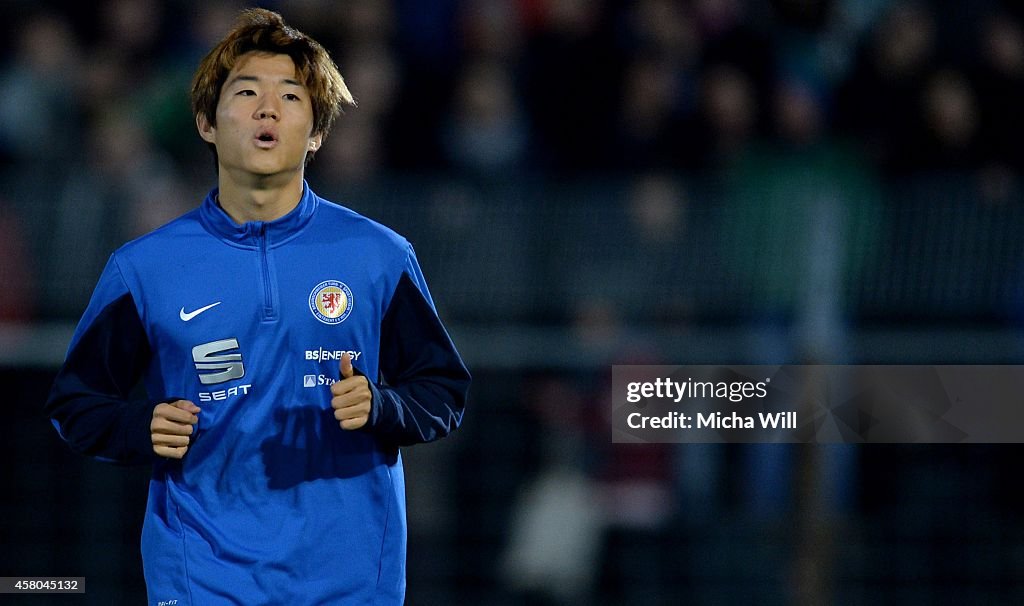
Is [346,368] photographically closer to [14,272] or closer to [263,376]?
[263,376]

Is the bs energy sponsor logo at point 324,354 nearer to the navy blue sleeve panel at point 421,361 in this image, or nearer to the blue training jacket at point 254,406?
the blue training jacket at point 254,406

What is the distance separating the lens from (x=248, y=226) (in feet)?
13.3

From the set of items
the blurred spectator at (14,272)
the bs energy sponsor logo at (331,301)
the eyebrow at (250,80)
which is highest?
the blurred spectator at (14,272)

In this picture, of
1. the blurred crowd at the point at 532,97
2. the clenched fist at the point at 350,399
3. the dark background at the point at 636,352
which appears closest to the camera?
the clenched fist at the point at 350,399

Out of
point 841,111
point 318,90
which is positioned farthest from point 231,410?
point 841,111

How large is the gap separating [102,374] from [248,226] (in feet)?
1.65

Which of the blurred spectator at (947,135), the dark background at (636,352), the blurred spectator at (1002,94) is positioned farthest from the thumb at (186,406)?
the blurred spectator at (1002,94)

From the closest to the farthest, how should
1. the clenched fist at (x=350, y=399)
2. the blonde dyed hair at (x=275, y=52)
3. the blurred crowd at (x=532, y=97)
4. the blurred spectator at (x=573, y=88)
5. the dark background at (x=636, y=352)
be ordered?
the clenched fist at (x=350, y=399), the blonde dyed hair at (x=275, y=52), the dark background at (x=636, y=352), the blurred crowd at (x=532, y=97), the blurred spectator at (x=573, y=88)

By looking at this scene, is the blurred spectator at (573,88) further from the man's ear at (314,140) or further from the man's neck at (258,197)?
the man's neck at (258,197)

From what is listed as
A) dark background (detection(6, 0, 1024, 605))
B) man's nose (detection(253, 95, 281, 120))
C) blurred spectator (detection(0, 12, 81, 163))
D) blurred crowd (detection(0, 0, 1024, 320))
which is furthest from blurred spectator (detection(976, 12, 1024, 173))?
man's nose (detection(253, 95, 281, 120))

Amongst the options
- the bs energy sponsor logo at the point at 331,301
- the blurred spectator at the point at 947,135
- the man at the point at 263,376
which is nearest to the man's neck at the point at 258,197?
the man at the point at 263,376

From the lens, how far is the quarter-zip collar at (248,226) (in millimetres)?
4074

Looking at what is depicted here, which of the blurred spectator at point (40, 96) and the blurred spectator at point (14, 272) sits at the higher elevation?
the blurred spectator at point (40, 96)

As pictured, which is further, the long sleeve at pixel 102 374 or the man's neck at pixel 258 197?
the man's neck at pixel 258 197
